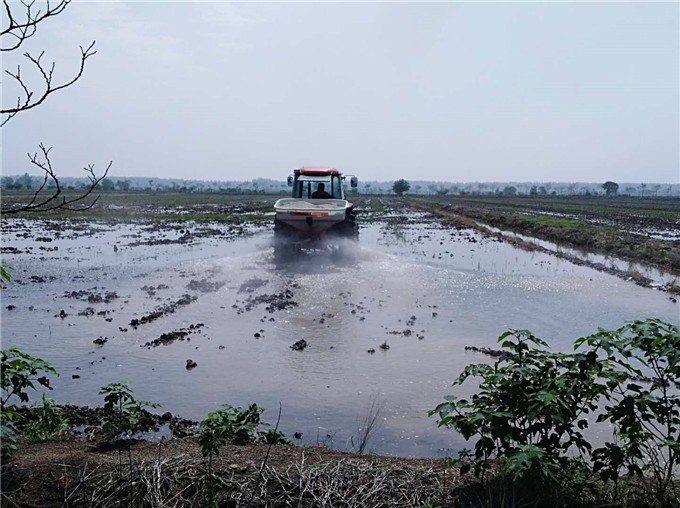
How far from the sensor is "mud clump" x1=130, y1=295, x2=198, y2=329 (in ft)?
32.4

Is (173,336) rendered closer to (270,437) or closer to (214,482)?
(270,437)

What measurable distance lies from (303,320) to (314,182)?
1146 cm

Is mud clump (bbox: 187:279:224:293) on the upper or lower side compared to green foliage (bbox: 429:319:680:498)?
lower

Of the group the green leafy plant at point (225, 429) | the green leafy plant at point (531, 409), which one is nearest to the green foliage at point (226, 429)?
the green leafy plant at point (225, 429)

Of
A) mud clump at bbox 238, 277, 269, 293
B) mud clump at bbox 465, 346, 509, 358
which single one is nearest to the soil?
mud clump at bbox 465, 346, 509, 358

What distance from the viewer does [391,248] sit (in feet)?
71.3

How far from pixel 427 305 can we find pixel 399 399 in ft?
17.5

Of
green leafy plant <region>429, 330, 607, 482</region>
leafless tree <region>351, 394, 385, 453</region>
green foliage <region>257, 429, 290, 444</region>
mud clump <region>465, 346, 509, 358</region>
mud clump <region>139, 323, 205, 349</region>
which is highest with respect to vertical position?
green leafy plant <region>429, 330, 607, 482</region>

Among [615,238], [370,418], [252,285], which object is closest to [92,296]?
[252,285]

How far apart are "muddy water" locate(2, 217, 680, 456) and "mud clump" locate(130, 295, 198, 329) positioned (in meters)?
0.03

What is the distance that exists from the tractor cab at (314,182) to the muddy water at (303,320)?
2299 millimetres

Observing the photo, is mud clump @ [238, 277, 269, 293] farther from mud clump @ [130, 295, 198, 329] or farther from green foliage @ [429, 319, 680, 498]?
green foliage @ [429, 319, 680, 498]

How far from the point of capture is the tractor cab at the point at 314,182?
20.7 meters

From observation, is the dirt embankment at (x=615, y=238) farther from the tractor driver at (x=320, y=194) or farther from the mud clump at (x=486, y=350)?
the tractor driver at (x=320, y=194)
